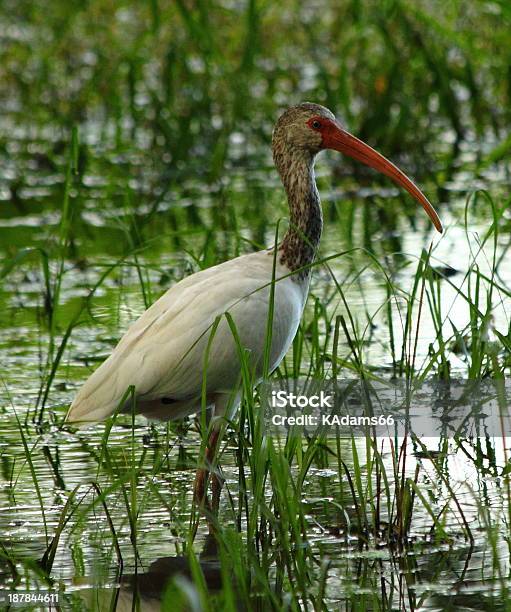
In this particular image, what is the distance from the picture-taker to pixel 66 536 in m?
5.37

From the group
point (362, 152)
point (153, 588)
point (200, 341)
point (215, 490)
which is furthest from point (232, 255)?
point (153, 588)

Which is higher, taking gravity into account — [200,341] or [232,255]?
[232,255]

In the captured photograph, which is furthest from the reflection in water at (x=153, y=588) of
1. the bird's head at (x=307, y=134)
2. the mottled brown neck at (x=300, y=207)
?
the bird's head at (x=307, y=134)

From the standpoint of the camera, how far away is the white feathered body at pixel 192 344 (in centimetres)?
564

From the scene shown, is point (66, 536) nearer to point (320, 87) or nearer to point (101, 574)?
point (101, 574)

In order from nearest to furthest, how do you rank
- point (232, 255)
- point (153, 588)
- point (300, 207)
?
point (153, 588), point (300, 207), point (232, 255)

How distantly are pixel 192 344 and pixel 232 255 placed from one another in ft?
12.3

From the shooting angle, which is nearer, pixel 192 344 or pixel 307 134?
pixel 192 344

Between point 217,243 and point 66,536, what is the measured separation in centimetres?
470

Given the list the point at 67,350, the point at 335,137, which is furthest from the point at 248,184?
the point at 335,137

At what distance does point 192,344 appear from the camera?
18.4 ft

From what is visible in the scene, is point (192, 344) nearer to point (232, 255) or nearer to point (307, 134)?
point (307, 134)

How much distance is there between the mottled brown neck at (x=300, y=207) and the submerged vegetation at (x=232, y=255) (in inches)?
10.6

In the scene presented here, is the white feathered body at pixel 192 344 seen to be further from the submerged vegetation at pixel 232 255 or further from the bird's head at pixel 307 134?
the bird's head at pixel 307 134
